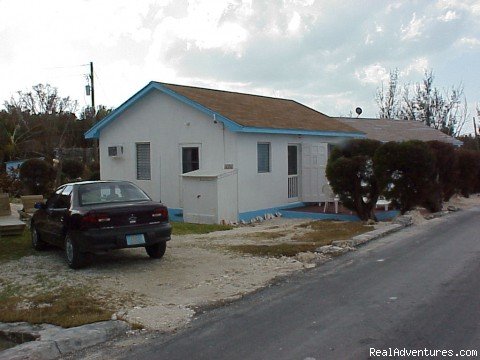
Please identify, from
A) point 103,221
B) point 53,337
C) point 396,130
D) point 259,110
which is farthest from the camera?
point 396,130

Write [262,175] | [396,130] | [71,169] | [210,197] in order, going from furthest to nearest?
[396,130], [71,169], [262,175], [210,197]

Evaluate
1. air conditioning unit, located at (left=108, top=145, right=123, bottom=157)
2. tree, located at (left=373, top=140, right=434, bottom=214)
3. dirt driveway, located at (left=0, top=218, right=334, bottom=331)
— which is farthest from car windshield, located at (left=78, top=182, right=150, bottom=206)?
air conditioning unit, located at (left=108, top=145, right=123, bottom=157)

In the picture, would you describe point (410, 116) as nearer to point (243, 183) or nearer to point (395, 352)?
point (243, 183)

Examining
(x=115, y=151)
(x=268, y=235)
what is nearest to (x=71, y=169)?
(x=115, y=151)

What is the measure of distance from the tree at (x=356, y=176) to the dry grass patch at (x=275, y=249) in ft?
14.5

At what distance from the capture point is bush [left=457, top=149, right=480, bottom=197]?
21.6 m

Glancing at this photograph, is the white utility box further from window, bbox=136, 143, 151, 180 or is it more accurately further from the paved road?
the paved road

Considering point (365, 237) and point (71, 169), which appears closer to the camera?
point (365, 237)

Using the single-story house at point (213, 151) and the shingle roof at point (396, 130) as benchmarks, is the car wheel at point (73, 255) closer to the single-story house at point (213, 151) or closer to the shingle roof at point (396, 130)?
the single-story house at point (213, 151)

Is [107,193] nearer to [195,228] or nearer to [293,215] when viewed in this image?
[195,228]

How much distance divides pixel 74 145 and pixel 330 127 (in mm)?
29681

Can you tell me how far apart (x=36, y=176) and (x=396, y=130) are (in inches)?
860

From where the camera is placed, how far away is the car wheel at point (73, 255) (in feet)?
29.7

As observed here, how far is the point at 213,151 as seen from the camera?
17.3 metres
